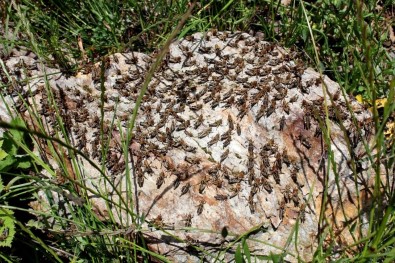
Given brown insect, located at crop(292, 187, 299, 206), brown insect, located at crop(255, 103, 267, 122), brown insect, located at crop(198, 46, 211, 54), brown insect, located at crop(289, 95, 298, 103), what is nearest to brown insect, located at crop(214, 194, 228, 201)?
brown insect, located at crop(292, 187, 299, 206)

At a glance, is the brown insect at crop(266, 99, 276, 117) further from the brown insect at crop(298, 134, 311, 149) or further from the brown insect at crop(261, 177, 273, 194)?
the brown insect at crop(261, 177, 273, 194)

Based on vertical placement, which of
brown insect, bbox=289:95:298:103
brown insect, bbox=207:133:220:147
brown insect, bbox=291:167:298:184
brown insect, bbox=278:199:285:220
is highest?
brown insect, bbox=289:95:298:103

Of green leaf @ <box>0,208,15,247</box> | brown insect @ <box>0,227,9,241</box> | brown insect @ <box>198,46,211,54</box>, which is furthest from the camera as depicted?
brown insect @ <box>198,46,211,54</box>

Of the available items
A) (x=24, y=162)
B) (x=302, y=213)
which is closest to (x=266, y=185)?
(x=302, y=213)

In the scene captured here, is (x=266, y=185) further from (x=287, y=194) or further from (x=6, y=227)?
(x=6, y=227)

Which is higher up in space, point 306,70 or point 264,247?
point 306,70

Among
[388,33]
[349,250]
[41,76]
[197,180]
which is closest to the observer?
[349,250]

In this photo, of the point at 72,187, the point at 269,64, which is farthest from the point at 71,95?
the point at 269,64

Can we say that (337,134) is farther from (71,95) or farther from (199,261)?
(71,95)
